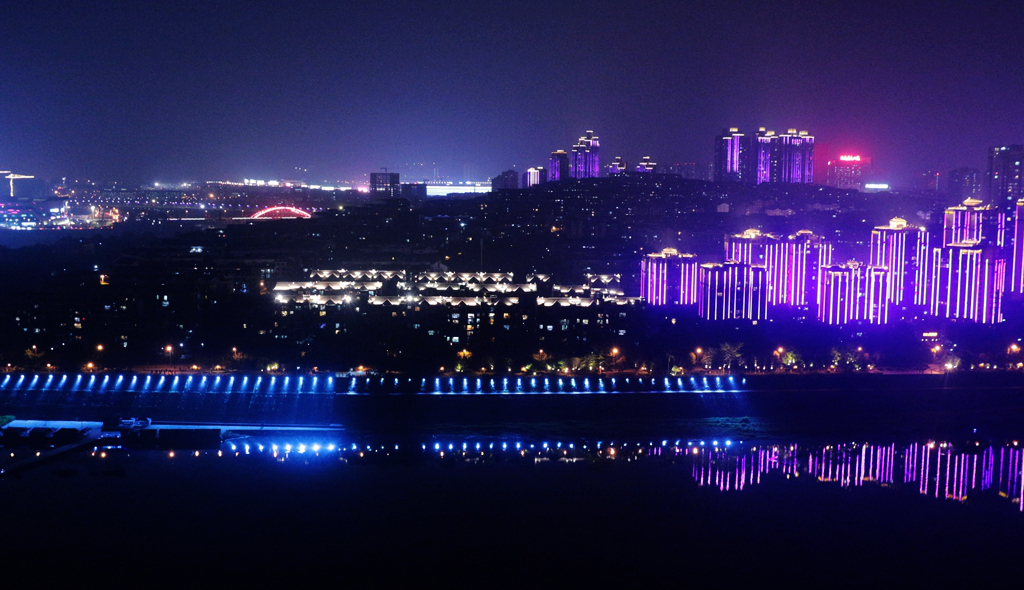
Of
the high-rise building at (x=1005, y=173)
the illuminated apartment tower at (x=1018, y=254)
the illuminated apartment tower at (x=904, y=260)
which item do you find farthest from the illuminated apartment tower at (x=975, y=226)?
the high-rise building at (x=1005, y=173)

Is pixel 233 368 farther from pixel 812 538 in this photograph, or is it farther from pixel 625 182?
pixel 625 182

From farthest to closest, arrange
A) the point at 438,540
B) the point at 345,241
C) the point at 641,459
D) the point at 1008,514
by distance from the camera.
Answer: the point at 345,241 → the point at 641,459 → the point at 1008,514 → the point at 438,540

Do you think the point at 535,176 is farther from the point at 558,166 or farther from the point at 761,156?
the point at 761,156

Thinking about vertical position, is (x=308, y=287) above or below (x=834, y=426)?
above

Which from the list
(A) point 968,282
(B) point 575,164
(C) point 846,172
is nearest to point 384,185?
(B) point 575,164

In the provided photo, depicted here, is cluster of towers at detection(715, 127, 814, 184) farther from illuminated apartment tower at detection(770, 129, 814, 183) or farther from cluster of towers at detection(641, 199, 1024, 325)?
cluster of towers at detection(641, 199, 1024, 325)

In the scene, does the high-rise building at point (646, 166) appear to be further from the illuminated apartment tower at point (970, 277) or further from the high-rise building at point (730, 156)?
the illuminated apartment tower at point (970, 277)

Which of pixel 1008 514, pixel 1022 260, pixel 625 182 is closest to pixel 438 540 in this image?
pixel 1008 514
